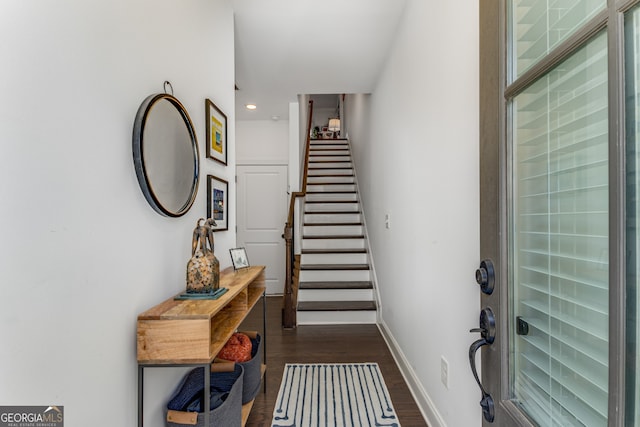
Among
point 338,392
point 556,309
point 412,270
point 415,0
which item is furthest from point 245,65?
point 556,309

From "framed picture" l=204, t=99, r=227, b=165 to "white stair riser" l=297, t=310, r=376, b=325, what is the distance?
82.7 inches

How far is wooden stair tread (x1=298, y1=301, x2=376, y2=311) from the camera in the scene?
11.6ft

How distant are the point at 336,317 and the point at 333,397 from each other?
4.69ft

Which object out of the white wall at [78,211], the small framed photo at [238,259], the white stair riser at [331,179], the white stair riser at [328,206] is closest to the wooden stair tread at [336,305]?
the small framed photo at [238,259]

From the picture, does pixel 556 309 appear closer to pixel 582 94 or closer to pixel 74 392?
pixel 582 94

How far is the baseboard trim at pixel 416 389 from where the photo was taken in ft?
5.77

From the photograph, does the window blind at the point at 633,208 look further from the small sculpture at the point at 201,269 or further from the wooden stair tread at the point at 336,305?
the wooden stair tread at the point at 336,305

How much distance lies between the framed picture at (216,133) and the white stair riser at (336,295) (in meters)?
2.15

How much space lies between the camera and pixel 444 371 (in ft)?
5.34

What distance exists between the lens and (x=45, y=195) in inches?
31.4

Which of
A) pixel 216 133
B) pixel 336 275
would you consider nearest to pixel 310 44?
pixel 216 133

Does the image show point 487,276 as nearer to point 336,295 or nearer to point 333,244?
point 336,295

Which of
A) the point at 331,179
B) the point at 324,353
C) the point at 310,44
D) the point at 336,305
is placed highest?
the point at 310,44

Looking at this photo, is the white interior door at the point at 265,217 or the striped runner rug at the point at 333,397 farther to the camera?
the white interior door at the point at 265,217
